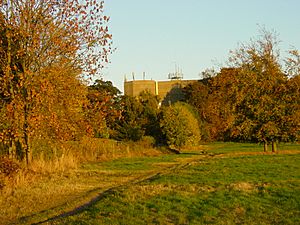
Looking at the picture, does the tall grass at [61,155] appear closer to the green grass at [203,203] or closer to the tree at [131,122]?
the green grass at [203,203]

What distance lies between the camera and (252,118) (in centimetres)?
3027

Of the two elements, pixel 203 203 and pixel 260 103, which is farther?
pixel 260 103

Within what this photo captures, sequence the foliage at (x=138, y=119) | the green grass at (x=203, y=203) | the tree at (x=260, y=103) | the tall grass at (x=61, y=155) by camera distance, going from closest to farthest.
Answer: the green grass at (x=203, y=203) → the tall grass at (x=61, y=155) → the tree at (x=260, y=103) → the foliage at (x=138, y=119)

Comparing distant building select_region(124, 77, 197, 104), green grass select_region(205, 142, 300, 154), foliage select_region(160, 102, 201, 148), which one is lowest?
green grass select_region(205, 142, 300, 154)

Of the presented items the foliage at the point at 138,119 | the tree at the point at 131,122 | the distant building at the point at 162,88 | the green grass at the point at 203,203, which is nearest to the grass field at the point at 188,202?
the green grass at the point at 203,203

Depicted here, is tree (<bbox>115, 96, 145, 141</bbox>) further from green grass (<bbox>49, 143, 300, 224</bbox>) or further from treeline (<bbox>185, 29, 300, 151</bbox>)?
green grass (<bbox>49, 143, 300, 224</bbox>)

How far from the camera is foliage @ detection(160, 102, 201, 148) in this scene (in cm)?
4566

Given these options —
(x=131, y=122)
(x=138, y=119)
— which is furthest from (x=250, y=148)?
(x=131, y=122)

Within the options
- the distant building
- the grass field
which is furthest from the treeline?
the distant building

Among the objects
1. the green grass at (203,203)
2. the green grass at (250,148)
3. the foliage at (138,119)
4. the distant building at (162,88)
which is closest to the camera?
the green grass at (203,203)

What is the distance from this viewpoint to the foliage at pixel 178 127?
1797 inches

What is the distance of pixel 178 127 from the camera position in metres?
45.8

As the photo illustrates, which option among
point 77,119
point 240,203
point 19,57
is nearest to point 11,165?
point 77,119

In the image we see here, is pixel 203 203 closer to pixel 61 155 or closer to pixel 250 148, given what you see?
pixel 61 155
